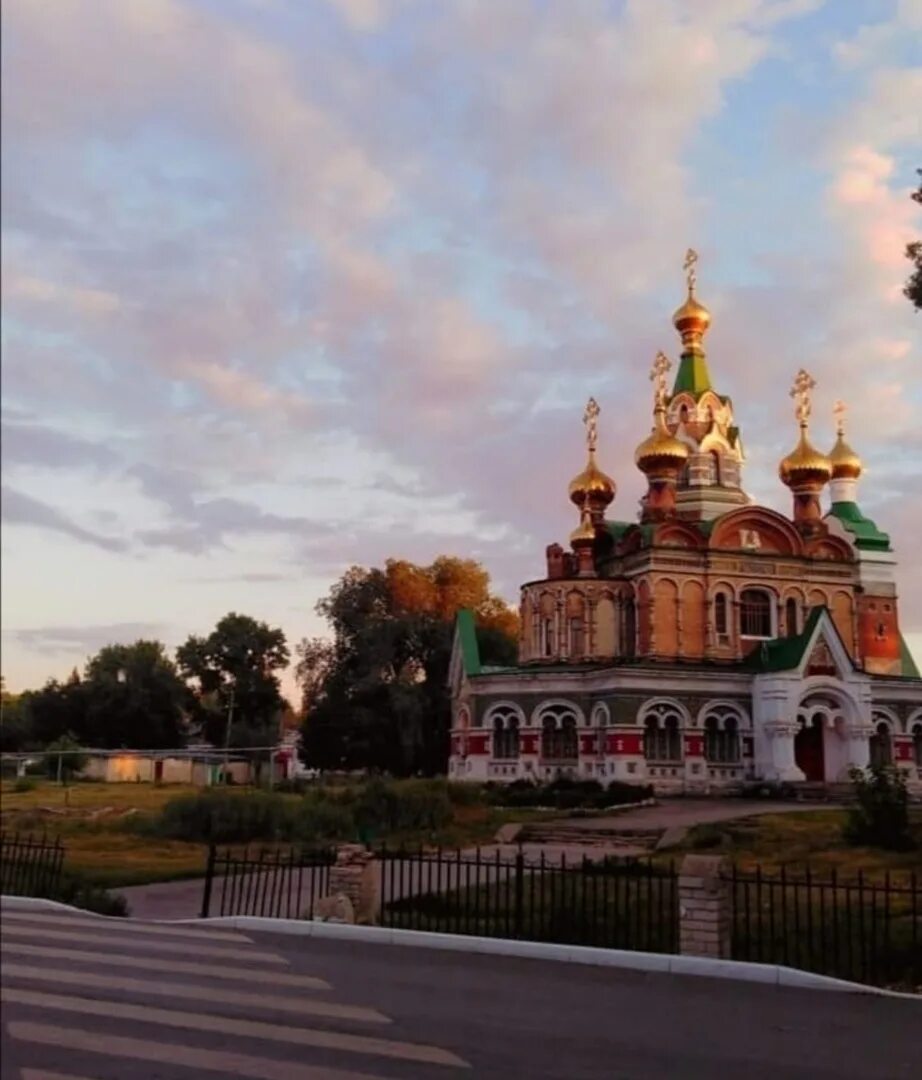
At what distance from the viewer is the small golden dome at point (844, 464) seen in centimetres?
4809

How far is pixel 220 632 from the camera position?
61781 millimetres

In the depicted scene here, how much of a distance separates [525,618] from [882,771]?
2258 centimetres

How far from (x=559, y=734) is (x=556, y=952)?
27582mm

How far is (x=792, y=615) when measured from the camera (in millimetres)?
40875

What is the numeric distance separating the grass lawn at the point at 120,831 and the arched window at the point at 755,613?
533 inches

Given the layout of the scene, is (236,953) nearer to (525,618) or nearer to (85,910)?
(85,910)

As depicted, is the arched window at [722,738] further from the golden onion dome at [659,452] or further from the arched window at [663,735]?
the golden onion dome at [659,452]

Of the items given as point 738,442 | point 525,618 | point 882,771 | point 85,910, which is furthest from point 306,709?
point 85,910

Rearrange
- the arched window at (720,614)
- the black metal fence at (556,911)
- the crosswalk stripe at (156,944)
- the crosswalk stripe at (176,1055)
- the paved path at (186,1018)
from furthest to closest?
the arched window at (720,614), the black metal fence at (556,911), the crosswalk stripe at (156,944), the paved path at (186,1018), the crosswalk stripe at (176,1055)

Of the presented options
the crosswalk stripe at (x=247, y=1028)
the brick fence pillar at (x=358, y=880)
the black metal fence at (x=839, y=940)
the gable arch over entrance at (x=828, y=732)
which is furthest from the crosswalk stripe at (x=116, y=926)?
the gable arch over entrance at (x=828, y=732)

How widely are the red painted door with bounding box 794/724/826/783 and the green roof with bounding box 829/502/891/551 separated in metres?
9.77

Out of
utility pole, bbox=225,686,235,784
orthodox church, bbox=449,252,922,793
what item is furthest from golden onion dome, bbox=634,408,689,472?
utility pole, bbox=225,686,235,784

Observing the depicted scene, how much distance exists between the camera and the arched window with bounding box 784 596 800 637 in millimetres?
40562

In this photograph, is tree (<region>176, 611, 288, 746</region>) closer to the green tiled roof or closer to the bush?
the green tiled roof
